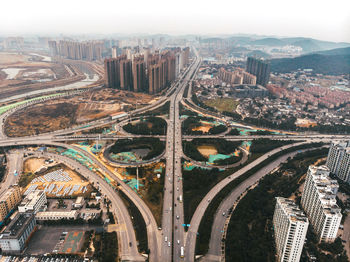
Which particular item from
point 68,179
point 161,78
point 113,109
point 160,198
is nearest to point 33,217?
point 68,179

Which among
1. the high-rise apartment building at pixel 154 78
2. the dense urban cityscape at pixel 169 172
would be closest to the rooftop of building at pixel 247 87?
the dense urban cityscape at pixel 169 172

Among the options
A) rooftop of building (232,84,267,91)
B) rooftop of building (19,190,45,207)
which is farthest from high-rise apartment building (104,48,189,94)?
rooftop of building (19,190,45,207)

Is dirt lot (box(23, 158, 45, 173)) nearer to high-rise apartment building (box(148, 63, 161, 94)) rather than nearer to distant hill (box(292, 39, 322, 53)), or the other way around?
high-rise apartment building (box(148, 63, 161, 94))

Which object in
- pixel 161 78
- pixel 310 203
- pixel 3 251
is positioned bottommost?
pixel 3 251

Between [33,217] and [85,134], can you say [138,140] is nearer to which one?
[85,134]

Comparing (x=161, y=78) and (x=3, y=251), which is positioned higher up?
(x=161, y=78)

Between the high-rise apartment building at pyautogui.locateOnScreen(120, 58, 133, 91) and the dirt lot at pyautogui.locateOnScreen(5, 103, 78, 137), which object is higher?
the high-rise apartment building at pyautogui.locateOnScreen(120, 58, 133, 91)

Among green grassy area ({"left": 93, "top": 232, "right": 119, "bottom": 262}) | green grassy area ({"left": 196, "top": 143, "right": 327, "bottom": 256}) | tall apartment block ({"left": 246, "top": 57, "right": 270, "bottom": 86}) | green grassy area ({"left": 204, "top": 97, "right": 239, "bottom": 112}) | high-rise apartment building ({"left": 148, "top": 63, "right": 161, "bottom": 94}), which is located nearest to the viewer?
green grassy area ({"left": 93, "top": 232, "right": 119, "bottom": 262})
